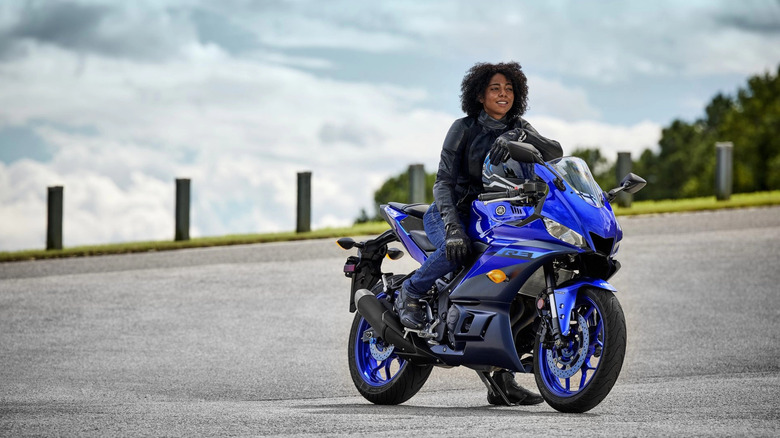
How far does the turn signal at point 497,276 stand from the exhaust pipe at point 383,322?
0.95 meters

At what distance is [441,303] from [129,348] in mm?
4623

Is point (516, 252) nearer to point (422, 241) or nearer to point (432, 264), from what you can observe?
point (432, 264)

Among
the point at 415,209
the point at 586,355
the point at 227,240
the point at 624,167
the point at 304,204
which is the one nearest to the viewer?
the point at 586,355

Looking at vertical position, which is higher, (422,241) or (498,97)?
(498,97)

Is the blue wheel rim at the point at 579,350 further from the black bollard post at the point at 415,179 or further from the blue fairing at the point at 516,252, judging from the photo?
the black bollard post at the point at 415,179

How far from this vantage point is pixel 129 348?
35.8ft

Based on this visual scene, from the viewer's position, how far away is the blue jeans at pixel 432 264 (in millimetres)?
7277

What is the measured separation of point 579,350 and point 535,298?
630 mm

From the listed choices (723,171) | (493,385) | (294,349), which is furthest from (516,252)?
(723,171)

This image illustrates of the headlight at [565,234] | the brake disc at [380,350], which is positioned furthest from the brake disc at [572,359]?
the brake disc at [380,350]

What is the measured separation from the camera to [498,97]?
7387 mm

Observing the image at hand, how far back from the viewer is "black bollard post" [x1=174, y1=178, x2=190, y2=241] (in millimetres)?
19578

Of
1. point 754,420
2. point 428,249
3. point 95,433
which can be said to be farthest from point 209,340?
point 754,420

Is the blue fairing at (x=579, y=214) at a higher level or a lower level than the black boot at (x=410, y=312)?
higher
